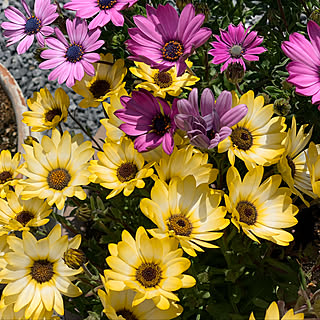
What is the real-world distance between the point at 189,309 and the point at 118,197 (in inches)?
13.2

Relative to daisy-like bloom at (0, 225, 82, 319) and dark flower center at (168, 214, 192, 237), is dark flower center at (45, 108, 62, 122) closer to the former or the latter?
daisy-like bloom at (0, 225, 82, 319)

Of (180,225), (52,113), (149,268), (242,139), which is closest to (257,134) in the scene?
(242,139)

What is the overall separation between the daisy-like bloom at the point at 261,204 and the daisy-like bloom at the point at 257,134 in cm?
5

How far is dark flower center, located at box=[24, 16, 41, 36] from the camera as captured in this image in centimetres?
105

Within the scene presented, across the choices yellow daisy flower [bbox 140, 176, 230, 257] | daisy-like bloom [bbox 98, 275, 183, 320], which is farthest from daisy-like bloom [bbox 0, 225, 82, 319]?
yellow daisy flower [bbox 140, 176, 230, 257]

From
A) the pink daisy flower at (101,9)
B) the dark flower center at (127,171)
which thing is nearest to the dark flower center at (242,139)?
the dark flower center at (127,171)

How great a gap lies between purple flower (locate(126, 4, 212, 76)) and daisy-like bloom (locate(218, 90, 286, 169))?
0.14m

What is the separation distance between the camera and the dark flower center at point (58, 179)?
3.20 feet

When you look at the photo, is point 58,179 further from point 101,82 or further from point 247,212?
point 247,212

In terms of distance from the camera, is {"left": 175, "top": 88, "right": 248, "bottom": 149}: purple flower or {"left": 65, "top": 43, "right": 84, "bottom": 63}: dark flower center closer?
{"left": 175, "top": 88, "right": 248, "bottom": 149}: purple flower

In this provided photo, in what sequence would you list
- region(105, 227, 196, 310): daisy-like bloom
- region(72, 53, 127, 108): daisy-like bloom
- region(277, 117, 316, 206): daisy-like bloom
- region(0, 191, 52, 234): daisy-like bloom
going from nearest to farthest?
region(105, 227, 196, 310): daisy-like bloom → region(277, 117, 316, 206): daisy-like bloom → region(0, 191, 52, 234): daisy-like bloom → region(72, 53, 127, 108): daisy-like bloom

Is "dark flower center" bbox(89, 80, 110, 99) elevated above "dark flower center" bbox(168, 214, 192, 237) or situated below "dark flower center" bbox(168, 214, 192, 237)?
above

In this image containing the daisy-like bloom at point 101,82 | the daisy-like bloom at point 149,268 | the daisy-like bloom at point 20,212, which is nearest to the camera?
the daisy-like bloom at point 149,268

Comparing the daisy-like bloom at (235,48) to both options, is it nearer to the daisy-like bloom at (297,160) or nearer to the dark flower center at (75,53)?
the daisy-like bloom at (297,160)
